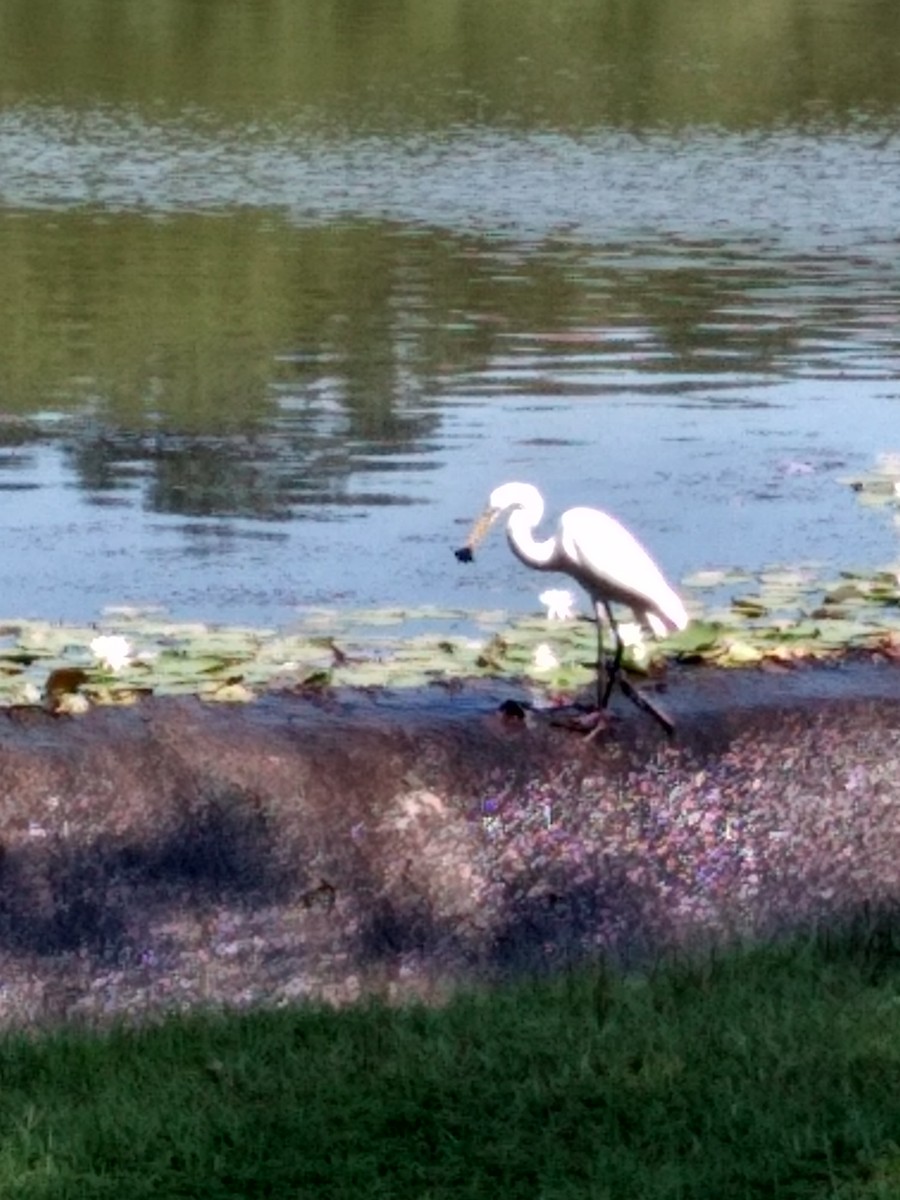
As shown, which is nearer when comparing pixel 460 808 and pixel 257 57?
pixel 460 808

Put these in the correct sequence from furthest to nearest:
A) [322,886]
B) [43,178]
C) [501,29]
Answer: [501,29] → [43,178] → [322,886]

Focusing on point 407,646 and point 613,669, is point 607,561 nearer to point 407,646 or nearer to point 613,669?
point 613,669

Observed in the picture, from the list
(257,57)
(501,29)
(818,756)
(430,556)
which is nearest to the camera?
(818,756)

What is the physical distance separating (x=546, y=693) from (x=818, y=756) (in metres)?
0.69

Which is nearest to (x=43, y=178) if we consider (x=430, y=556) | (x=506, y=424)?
(x=506, y=424)

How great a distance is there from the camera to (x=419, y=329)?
15.9m

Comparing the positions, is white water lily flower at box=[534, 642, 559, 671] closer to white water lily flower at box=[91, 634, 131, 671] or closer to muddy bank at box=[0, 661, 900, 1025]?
muddy bank at box=[0, 661, 900, 1025]

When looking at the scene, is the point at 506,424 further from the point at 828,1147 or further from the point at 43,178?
the point at 43,178

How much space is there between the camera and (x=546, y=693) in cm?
680

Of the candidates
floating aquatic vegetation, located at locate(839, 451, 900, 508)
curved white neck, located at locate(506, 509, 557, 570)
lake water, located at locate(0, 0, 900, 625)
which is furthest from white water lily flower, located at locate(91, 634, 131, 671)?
floating aquatic vegetation, located at locate(839, 451, 900, 508)

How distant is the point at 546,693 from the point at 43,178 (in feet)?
62.5

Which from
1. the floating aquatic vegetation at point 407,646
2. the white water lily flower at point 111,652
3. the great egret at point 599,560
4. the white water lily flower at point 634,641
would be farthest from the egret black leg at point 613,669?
the white water lily flower at point 111,652

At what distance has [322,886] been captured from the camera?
609cm

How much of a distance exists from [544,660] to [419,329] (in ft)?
29.1
